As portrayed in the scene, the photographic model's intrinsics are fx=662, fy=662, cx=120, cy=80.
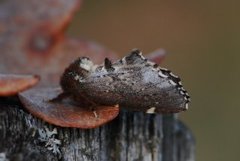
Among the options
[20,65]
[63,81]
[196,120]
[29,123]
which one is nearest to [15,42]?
[20,65]

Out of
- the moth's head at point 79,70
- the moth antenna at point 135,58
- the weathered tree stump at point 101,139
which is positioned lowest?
the weathered tree stump at point 101,139

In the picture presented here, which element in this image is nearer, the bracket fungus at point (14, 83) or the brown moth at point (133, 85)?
the bracket fungus at point (14, 83)

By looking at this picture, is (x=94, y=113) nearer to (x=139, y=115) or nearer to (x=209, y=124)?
(x=139, y=115)

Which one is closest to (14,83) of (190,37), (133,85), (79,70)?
(79,70)

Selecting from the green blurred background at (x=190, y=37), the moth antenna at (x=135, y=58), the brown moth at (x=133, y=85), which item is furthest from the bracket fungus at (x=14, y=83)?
the green blurred background at (x=190, y=37)

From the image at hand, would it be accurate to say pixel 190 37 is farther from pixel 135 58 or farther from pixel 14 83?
pixel 14 83

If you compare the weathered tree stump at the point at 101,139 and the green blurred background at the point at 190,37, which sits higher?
the green blurred background at the point at 190,37

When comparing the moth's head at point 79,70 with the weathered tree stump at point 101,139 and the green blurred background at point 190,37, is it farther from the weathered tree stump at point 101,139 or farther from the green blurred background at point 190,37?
the green blurred background at point 190,37
